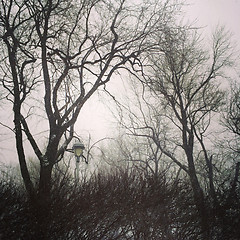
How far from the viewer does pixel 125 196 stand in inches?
175

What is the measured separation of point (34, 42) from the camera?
782cm

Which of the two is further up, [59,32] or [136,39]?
[59,32]

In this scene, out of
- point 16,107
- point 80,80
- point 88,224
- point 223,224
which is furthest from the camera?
point 80,80

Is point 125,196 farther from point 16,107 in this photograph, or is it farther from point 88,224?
point 16,107

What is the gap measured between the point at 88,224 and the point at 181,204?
80.9 inches

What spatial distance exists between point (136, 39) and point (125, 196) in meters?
5.66

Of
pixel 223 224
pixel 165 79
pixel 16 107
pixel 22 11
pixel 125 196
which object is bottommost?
pixel 223 224

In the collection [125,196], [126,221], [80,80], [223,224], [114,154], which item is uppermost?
[114,154]

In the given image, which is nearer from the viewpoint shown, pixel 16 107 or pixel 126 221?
pixel 126 221

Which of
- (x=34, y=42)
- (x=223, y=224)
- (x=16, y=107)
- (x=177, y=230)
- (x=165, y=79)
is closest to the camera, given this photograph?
(x=177, y=230)

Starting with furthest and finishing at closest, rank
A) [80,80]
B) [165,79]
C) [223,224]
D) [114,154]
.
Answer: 1. [114,154]
2. [165,79]
3. [80,80]
4. [223,224]

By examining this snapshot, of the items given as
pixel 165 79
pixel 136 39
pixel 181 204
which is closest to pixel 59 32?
pixel 136 39

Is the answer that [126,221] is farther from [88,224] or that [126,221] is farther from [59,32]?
[59,32]

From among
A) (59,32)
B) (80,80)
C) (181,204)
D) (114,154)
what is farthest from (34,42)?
(114,154)
